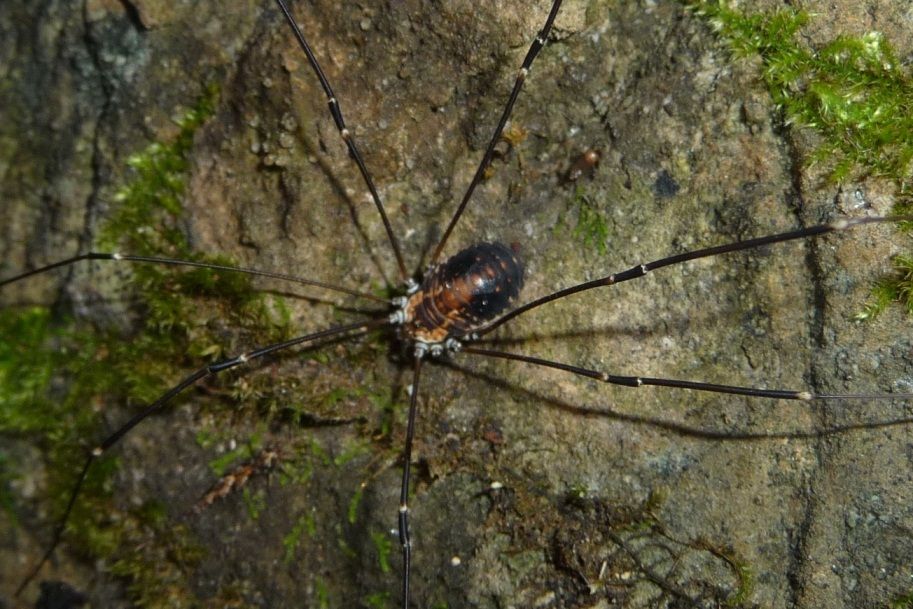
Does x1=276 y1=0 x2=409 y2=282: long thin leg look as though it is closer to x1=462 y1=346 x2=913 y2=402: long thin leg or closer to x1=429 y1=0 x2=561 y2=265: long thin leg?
x1=429 y1=0 x2=561 y2=265: long thin leg

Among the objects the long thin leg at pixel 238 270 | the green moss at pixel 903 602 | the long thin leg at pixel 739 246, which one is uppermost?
the long thin leg at pixel 238 270

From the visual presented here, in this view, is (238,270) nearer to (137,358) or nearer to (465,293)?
(137,358)

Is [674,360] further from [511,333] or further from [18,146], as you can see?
[18,146]

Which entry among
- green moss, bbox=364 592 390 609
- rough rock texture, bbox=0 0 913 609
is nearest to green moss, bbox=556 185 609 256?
rough rock texture, bbox=0 0 913 609

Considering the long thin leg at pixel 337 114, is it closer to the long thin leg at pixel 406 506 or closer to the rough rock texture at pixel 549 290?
the rough rock texture at pixel 549 290

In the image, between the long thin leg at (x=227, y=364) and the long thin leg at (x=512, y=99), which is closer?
the long thin leg at (x=512, y=99)

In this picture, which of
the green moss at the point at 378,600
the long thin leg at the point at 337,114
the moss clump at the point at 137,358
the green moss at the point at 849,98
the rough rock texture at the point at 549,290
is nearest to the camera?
the green moss at the point at 849,98

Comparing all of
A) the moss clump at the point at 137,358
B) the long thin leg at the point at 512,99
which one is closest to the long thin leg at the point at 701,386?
the long thin leg at the point at 512,99

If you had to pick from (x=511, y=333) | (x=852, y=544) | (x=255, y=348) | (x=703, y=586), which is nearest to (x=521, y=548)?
(x=703, y=586)
